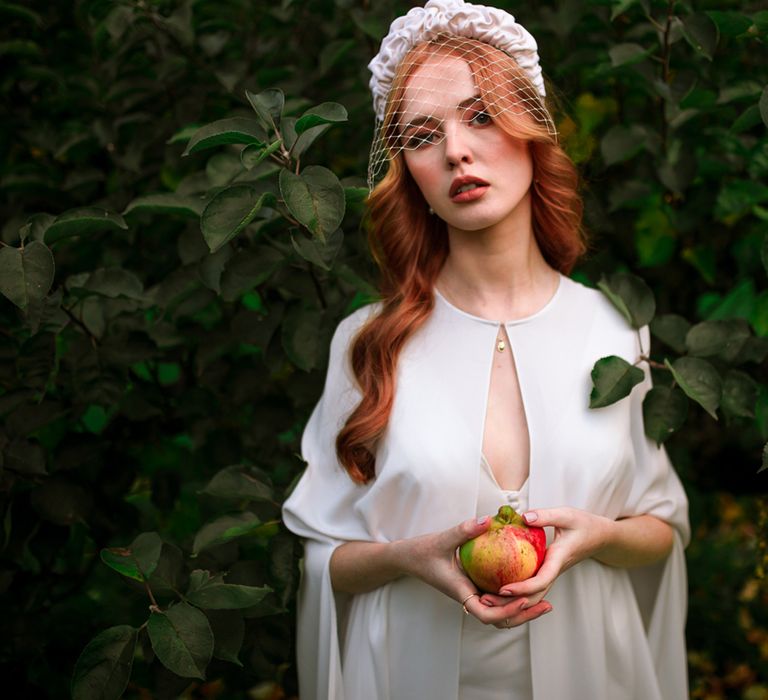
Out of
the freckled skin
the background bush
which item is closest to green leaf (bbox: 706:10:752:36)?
the background bush

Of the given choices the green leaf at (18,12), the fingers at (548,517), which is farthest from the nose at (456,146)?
the green leaf at (18,12)

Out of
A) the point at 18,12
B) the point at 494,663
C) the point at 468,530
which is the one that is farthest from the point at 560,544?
the point at 18,12

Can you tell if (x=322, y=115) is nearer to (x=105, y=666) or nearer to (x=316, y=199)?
(x=316, y=199)

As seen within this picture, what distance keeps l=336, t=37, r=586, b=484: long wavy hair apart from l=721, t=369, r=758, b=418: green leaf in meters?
0.40

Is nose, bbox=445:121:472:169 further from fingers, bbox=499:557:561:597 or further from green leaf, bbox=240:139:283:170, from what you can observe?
fingers, bbox=499:557:561:597

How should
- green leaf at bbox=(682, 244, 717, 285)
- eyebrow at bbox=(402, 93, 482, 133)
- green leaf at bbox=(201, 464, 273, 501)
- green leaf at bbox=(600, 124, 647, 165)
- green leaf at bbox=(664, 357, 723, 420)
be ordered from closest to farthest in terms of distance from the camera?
eyebrow at bbox=(402, 93, 482, 133), green leaf at bbox=(664, 357, 723, 420), green leaf at bbox=(201, 464, 273, 501), green leaf at bbox=(600, 124, 647, 165), green leaf at bbox=(682, 244, 717, 285)

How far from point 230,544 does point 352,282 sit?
2.02 ft

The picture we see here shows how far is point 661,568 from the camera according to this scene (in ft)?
5.85

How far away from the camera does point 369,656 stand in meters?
1.62

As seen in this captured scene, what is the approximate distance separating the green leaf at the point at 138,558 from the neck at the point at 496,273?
2.32 feet

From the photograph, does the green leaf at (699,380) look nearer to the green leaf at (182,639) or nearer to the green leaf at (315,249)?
the green leaf at (315,249)

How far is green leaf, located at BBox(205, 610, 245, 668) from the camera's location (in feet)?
5.30

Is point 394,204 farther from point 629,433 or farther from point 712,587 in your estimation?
point 712,587

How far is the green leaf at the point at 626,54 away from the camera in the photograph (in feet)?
5.96
